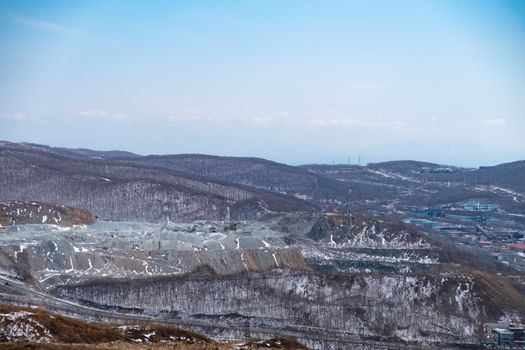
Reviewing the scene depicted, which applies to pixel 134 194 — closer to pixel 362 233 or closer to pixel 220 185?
pixel 220 185

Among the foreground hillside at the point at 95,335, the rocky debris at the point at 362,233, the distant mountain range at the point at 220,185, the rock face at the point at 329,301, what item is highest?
the distant mountain range at the point at 220,185

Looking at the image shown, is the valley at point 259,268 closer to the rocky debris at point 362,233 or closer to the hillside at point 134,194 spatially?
the rocky debris at point 362,233

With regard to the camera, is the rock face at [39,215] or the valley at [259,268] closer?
the valley at [259,268]

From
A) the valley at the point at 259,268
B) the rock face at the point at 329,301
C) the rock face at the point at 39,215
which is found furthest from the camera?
the rock face at the point at 39,215

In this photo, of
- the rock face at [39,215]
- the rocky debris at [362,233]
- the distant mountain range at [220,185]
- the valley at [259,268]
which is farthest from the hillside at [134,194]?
the rocky debris at [362,233]

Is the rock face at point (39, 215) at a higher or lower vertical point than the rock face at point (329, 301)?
higher

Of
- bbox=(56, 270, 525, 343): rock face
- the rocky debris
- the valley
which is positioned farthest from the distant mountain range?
bbox=(56, 270, 525, 343): rock face

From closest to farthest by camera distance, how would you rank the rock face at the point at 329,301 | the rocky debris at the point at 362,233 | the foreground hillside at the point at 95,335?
the foreground hillside at the point at 95,335, the rock face at the point at 329,301, the rocky debris at the point at 362,233
